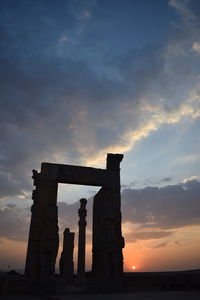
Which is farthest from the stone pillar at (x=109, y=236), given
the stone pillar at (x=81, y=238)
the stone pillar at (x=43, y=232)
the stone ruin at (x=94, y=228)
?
the stone pillar at (x=43, y=232)

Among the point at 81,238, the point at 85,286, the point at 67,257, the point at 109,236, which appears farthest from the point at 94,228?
the point at 85,286

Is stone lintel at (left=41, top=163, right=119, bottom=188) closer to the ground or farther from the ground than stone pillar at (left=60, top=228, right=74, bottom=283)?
farther from the ground

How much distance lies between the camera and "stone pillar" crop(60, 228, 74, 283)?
61.7ft

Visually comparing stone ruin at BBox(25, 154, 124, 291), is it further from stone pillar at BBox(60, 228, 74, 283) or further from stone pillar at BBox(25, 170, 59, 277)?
stone pillar at BBox(60, 228, 74, 283)

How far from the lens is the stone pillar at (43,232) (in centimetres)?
1361

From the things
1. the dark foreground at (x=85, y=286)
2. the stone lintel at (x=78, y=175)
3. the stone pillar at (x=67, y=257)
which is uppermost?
the stone lintel at (x=78, y=175)

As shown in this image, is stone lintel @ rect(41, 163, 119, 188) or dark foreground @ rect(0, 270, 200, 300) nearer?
dark foreground @ rect(0, 270, 200, 300)

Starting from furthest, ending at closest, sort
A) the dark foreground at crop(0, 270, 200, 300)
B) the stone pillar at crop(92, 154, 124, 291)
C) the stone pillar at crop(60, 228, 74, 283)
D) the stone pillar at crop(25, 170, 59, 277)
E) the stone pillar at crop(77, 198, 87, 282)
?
the stone pillar at crop(60, 228, 74, 283)
the stone pillar at crop(77, 198, 87, 282)
the stone pillar at crop(92, 154, 124, 291)
the stone pillar at crop(25, 170, 59, 277)
the dark foreground at crop(0, 270, 200, 300)

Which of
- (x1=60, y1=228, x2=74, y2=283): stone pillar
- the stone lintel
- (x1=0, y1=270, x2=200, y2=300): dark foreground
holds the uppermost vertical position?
the stone lintel

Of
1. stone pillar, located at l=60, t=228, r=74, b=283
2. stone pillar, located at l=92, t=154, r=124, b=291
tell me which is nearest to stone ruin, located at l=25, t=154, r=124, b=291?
stone pillar, located at l=92, t=154, r=124, b=291

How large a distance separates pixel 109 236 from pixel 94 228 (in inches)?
117

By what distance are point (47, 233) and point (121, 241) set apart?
154 inches

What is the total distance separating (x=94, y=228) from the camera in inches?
690

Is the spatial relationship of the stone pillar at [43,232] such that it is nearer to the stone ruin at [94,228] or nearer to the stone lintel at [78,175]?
the stone ruin at [94,228]
